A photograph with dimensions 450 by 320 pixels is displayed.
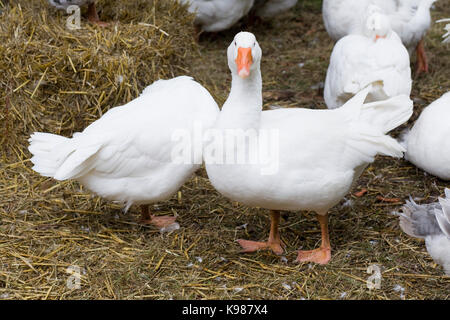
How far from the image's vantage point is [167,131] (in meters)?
3.71

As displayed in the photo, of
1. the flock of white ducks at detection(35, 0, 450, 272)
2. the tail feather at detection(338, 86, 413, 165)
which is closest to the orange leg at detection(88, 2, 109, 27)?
the flock of white ducks at detection(35, 0, 450, 272)

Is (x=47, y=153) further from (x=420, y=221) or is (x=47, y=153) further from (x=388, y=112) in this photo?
(x=420, y=221)

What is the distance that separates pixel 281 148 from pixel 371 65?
73.8 inches

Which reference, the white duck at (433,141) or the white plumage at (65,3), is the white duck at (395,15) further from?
the white plumage at (65,3)

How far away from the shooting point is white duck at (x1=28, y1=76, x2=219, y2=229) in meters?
3.70

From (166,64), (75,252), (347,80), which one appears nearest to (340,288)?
(75,252)

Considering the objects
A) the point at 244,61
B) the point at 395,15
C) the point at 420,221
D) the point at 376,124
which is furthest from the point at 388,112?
the point at 395,15

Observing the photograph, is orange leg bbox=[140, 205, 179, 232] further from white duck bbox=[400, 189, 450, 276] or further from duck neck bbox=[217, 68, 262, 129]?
white duck bbox=[400, 189, 450, 276]

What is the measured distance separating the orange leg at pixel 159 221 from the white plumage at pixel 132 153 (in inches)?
10.8

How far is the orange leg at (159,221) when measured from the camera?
13.3 feet

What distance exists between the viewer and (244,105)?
11.2 feet

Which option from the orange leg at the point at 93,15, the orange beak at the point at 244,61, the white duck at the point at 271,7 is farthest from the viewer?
the white duck at the point at 271,7

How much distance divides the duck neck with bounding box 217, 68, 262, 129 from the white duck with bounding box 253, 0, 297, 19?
14.8 ft

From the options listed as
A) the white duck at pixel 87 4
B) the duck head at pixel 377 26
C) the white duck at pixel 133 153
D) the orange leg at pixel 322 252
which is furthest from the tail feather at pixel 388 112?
the white duck at pixel 87 4
